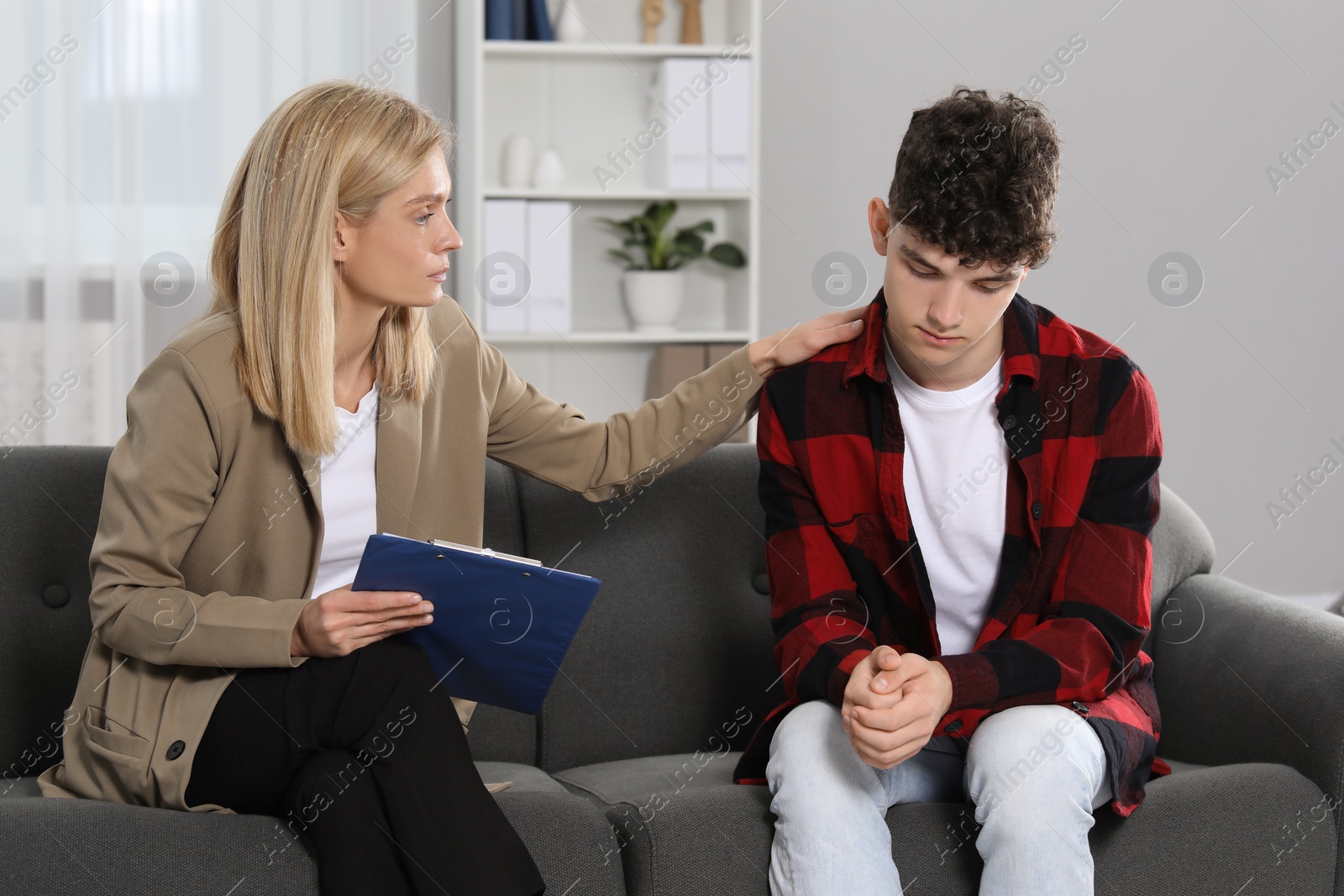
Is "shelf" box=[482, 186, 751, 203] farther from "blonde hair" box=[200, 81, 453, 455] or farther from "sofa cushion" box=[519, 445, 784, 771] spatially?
"blonde hair" box=[200, 81, 453, 455]

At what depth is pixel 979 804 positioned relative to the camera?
1.14 metres

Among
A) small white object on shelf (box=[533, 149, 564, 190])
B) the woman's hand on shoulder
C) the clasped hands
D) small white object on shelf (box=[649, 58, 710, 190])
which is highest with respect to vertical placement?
small white object on shelf (box=[649, 58, 710, 190])

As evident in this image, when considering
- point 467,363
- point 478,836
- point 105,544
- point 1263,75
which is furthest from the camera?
point 1263,75

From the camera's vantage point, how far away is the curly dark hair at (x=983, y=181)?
122 cm

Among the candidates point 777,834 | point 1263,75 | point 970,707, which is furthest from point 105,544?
point 1263,75

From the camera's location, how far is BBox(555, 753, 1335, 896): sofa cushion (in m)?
1.18

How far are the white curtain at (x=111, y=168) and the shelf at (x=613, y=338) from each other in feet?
2.42

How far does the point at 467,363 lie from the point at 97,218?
1.70 m

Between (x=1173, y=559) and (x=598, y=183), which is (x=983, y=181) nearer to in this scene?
(x=1173, y=559)

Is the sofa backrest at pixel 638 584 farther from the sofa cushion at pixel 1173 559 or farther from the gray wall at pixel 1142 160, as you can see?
the gray wall at pixel 1142 160

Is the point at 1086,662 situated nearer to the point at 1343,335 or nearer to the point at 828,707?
the point at 828,707

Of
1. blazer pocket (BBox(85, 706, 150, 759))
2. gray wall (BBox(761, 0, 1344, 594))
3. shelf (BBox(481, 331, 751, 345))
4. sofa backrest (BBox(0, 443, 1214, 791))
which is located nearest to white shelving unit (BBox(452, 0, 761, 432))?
shelf (BBox(481, 331, 751, 345))

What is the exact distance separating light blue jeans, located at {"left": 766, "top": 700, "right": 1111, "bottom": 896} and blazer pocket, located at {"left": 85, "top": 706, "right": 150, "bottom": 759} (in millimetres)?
643

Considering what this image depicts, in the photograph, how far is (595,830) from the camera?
47.8 inches
